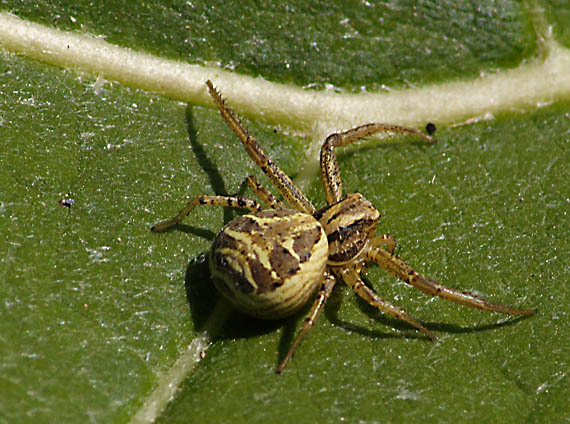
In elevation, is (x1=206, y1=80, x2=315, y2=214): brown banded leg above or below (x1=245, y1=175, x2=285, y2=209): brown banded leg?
above

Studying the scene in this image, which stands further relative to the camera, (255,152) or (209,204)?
(255,152)

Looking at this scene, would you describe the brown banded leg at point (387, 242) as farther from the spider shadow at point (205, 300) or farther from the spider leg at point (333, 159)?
the spider shadow at point (205, 300)

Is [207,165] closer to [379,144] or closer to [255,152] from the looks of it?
[255,152]

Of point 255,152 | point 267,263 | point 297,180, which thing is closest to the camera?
point 267,263

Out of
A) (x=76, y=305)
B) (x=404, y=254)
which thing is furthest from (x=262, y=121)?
(x=76, y=305)

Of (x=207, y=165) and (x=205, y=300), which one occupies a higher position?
(x=207, y=165)

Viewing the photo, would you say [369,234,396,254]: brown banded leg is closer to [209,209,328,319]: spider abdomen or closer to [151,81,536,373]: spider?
[151,81,536,373]: spider

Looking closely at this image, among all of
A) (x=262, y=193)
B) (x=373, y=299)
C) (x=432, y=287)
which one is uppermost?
(x=262, y=193)

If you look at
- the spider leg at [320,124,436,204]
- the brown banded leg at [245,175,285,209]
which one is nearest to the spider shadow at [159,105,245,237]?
the brown banded leg at [245,175,285,209]

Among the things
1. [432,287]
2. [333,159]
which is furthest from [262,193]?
[432,287]
